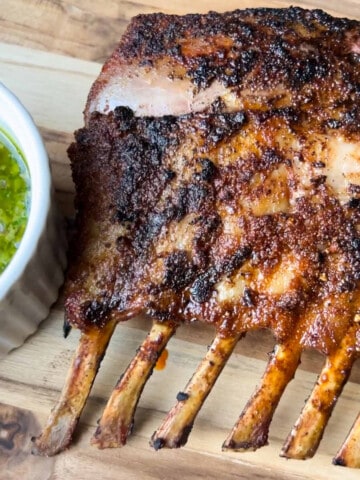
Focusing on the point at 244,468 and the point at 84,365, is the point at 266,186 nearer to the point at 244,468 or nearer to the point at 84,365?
the point at 84,365

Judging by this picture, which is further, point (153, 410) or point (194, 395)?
point (153, 410)

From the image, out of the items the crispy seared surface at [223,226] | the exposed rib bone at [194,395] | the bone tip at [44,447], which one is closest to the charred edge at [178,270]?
the crispy seared surface at [223,226]

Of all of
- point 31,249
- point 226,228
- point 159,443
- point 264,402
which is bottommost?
point 159,443

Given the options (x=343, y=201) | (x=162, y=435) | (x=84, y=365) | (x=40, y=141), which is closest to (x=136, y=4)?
(x=40, y=141)

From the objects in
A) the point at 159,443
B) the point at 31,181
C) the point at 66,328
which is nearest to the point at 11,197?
the point at 31,181

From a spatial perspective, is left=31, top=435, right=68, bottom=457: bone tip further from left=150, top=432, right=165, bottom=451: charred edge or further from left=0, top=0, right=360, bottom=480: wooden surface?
left=150, top=432, right=165, bottom=451: charred edge

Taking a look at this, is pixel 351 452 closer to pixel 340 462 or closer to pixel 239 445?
pixel 340 462

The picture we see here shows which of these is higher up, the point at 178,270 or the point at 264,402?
the point at 178,270

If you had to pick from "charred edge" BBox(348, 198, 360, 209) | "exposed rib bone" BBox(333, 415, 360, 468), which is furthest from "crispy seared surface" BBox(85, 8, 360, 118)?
"exposed rib bone" BBox(333, 415, 360, 468)

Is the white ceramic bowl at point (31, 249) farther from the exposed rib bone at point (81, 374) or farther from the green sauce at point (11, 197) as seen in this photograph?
the exposed rib bone at point (81, 374)
